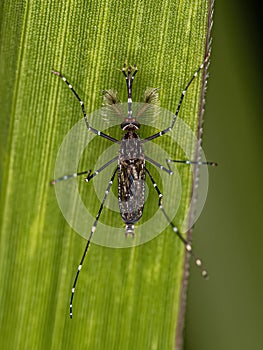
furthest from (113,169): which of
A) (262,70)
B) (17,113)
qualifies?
(262,70)

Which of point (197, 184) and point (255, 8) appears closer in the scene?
point (197, 184)

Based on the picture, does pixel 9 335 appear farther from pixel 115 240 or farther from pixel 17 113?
pixel 17 113

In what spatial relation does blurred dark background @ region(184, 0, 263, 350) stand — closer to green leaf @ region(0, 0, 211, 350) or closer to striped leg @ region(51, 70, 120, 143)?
green leaf @ region(0, 0, 211, 350)

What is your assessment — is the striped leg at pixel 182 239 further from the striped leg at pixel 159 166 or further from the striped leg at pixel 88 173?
the striped leg at pixel 88 173

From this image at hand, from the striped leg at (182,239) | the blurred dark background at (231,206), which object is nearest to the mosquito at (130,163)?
the striped leg at (182,239)

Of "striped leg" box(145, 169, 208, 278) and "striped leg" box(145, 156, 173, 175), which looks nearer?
"striped leg" box(145, 169, 208, 278)

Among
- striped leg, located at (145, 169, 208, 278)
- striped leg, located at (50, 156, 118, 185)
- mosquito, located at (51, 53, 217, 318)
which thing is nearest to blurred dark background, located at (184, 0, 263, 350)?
striped leg, located at (145, 169, 208, 278)

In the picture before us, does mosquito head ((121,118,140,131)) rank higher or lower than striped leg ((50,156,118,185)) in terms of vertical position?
higher
